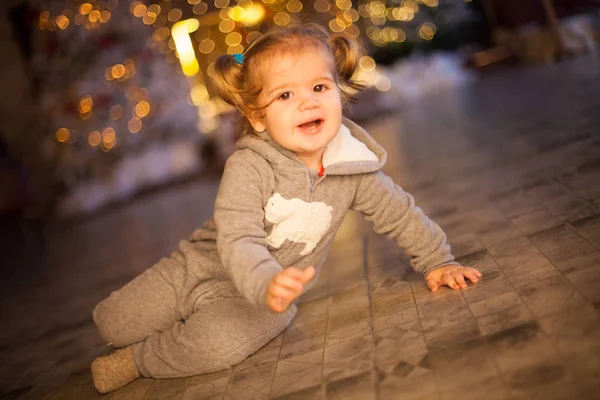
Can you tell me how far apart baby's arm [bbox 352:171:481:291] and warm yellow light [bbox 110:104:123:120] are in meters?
4.44

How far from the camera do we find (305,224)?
5.34 ft

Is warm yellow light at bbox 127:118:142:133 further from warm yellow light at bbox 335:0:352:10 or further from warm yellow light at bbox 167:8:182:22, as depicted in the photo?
warm yellow light at bbox 335:0:352:10

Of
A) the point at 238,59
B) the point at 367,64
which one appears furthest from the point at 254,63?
the point at 367,64

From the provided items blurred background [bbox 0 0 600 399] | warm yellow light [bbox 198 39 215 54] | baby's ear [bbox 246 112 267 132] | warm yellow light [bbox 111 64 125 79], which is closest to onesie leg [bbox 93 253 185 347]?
blurred background [bbox 0 0 600 399]

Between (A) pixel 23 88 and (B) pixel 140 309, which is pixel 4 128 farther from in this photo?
(B) pixel 140 309

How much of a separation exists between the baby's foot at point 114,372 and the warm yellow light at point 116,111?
14.5ft

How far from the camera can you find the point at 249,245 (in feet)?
4.61

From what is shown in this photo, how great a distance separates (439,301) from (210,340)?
51cm

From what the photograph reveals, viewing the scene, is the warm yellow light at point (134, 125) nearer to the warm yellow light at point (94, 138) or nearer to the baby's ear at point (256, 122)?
the warm yellow light at point (94, 138)

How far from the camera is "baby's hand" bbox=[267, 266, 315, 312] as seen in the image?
47.0 inches

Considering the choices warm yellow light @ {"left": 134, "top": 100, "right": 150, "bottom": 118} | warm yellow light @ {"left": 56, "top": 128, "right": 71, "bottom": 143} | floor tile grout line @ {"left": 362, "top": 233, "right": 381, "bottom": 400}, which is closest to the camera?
floor tile grout line @ {"left": 362, "top": 233, "right": 381, "bottom": 400}

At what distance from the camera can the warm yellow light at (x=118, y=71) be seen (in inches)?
229

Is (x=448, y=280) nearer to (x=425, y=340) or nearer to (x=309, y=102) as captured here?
(x=425, y=340)

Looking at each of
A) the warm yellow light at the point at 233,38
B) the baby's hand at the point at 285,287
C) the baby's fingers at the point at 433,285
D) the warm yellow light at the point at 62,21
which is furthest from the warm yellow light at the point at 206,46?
the baby's hand at the point at 285,287
